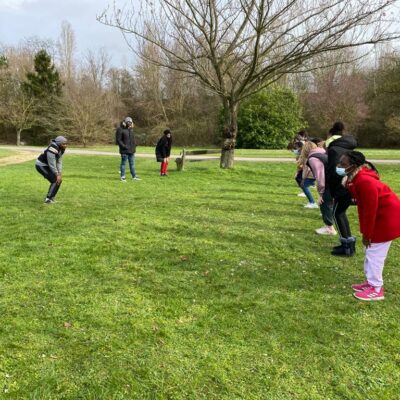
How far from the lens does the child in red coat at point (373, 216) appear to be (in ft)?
15.1

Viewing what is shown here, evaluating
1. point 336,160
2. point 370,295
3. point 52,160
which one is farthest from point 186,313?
point 52,160

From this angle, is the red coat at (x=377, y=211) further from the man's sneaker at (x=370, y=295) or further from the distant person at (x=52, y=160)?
the distant person at (x=52, y=160)

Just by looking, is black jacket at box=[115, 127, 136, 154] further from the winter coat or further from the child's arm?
the child's arm

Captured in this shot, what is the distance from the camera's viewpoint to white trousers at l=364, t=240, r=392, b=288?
15.5ft

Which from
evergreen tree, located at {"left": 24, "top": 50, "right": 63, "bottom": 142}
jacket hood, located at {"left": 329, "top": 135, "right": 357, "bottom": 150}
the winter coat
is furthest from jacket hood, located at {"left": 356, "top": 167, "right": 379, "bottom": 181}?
evergreen tree, located at {"left": 24, "top": 50, "right": 63, "bottom": 142}

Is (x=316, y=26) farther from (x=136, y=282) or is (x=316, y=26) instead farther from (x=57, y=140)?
(x=136, y=282)

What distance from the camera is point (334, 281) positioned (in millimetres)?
5324

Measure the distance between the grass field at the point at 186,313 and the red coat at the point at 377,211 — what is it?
80cm

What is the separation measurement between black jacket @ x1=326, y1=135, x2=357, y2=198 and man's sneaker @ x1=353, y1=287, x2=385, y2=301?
1.73 meters

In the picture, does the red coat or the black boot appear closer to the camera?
the red coat

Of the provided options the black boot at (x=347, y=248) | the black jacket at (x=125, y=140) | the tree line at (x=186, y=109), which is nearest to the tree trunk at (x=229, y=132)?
the black jacket at (x=125, y=140)

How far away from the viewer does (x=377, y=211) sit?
4.65 m

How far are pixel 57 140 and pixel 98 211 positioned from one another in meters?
1.84

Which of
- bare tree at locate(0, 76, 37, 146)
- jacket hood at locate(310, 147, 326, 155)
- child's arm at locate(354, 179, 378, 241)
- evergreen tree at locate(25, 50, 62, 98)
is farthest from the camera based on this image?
evergreen tree at locate(25, 50, 62, 98)
